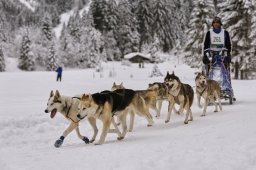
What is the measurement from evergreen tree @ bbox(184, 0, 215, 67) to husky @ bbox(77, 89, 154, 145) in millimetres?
31049

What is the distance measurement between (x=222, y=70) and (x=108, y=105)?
588cm

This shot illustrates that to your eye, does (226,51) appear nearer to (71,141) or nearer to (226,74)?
(226,74)

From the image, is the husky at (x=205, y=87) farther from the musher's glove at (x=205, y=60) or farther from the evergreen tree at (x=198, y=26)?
the evergreen tree at (x=198, y=26)

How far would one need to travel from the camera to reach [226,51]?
12.0 meters

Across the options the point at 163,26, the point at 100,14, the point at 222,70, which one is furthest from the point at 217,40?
the point at 163,26

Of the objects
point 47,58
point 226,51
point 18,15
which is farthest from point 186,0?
point 226,51

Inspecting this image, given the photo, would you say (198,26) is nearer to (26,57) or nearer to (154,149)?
(154,149)

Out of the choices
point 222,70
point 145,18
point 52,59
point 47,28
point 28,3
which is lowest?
point 222,70

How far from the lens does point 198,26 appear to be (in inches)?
1580

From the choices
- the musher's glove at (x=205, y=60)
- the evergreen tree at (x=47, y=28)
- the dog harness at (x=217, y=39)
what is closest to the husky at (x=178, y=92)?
the musher's glove at (x=205, y=60)

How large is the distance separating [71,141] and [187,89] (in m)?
3.28

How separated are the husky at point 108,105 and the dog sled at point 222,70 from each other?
4.27 meters

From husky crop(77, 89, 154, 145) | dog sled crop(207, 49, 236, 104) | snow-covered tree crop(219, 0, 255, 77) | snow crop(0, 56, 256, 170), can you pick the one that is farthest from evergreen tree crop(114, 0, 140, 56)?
husky crop(77, 89, 154, 145)

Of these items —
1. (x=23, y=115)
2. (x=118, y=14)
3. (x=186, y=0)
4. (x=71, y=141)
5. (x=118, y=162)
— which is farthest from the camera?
(x=186, y=0)
